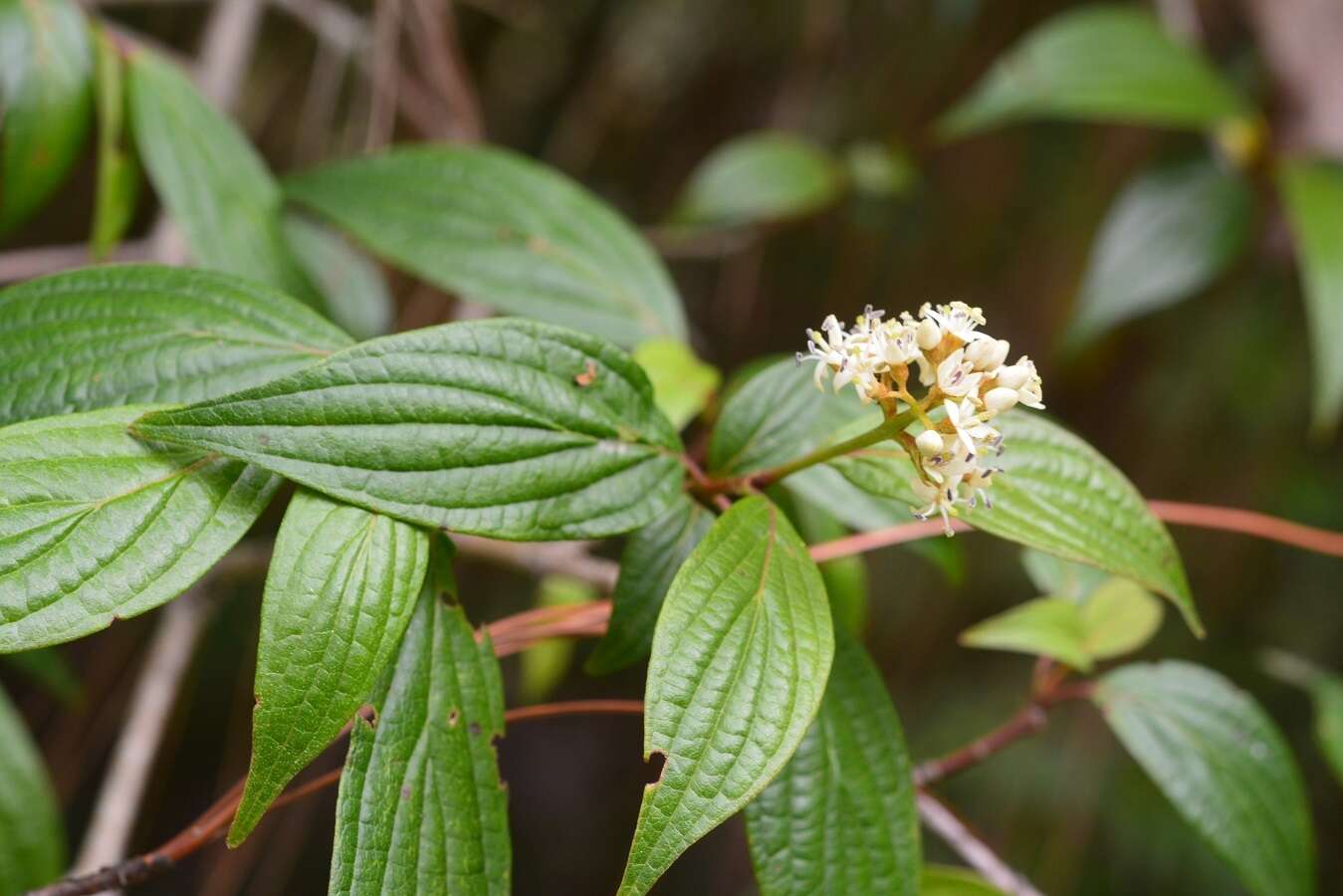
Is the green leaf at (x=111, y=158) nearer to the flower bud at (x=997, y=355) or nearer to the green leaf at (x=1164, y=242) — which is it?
the flower bud at (x=997, y=355)

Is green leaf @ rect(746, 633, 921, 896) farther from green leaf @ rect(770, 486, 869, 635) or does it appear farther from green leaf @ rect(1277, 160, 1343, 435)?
green leaf @ rect(1277, 160, 1343, 435)

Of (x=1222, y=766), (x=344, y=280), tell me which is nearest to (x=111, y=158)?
(x=344, y=280)

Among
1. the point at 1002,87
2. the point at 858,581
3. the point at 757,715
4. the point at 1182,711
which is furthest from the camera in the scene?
the point at 1002,87

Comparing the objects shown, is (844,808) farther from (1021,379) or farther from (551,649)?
(551,649)

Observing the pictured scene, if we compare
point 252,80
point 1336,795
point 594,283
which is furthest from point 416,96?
point 1336,795

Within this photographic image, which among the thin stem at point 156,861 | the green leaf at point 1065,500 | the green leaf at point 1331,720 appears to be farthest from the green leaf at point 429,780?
the green leaf at point 1331,720

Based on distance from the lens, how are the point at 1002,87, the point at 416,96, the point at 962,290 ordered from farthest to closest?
the point at 962,290, the point at 416,96, the point at 1002,87

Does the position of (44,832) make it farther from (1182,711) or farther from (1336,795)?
(1336,795)
